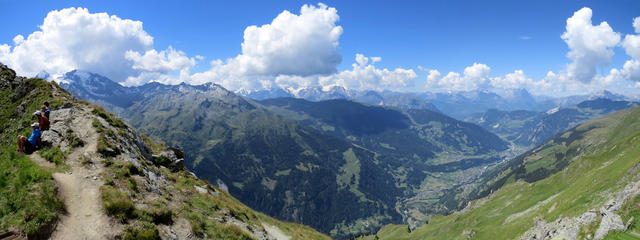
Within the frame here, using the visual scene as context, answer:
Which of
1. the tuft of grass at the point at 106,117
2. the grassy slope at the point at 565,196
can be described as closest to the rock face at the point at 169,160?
the tuft of grass at the point at 106,117

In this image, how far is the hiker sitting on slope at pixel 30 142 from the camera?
23141mm

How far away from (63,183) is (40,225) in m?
5.99

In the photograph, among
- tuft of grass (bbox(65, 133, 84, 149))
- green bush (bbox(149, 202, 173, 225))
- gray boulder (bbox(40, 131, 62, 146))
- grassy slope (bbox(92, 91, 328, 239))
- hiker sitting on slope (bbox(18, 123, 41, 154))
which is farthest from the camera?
tuft of grass (bbox(65, 133, 84, 149))

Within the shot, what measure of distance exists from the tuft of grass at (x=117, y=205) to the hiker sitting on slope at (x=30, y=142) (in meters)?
10.5

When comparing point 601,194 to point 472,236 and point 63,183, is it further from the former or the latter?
point 63,183

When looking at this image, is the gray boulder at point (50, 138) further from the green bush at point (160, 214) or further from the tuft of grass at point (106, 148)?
the green bush at point (160, 214)

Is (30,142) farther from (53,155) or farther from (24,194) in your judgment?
(24,194)

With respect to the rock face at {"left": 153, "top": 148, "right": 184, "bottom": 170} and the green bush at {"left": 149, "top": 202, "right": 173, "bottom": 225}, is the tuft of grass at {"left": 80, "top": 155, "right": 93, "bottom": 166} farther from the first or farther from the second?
the rock face at {"left": 153, "top": 148, "right": 184, "bottom": 170}

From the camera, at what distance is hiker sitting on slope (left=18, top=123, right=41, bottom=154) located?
75.9ft

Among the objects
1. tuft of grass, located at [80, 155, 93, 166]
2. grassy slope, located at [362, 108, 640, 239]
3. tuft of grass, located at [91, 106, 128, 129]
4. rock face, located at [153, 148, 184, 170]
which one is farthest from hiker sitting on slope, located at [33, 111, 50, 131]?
grassy slope, located at [362, 108, 640, 239]

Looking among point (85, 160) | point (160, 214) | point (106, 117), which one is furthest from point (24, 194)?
point (106, 117)

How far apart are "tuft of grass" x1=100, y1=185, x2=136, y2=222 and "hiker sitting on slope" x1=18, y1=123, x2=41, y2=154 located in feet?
34.3

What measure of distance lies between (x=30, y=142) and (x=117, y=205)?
13.6m

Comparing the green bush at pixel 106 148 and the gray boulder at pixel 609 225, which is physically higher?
the green bush at pixel 106 148
